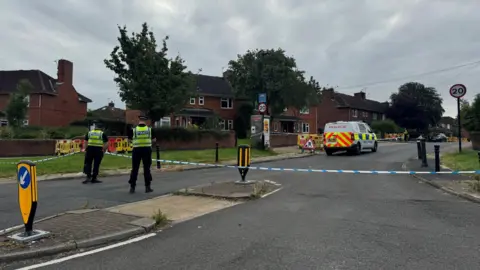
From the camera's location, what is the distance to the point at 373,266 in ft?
14.0

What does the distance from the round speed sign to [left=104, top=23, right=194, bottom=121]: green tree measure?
15.6 meters

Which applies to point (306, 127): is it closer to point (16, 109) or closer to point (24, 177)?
point (16, 109)

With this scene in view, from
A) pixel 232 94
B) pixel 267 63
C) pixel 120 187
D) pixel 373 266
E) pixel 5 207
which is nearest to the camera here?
pixel 373 266

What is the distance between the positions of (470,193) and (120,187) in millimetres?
8338

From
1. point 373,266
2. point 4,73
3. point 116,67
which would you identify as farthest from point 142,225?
point 4,73

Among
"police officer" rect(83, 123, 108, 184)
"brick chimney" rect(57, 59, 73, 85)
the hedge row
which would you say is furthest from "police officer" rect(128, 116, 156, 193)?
"brick chimney" rect(57, 59, 73, 85)

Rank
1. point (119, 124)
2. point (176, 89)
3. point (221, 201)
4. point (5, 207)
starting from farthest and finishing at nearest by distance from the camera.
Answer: point (119, 124), point (176, 89), point (221, 201), point (5, 207)

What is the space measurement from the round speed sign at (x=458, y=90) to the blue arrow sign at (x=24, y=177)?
16.0 metres

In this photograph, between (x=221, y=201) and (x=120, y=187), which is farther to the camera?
(x=120, y=187)

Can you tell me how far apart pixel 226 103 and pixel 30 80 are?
73.1ft

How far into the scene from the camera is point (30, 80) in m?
43.2

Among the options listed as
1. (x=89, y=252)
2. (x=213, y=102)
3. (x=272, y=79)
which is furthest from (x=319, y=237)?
(x=213, y=102)

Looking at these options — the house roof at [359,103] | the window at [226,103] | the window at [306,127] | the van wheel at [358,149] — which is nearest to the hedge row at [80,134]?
the van wheel at [358,149]

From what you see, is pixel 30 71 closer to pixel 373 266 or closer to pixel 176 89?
pixel 176 89
